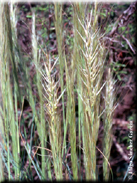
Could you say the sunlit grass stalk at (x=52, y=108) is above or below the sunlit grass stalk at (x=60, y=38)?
below

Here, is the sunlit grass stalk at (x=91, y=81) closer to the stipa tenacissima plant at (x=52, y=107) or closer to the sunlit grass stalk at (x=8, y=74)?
the stipa tenacissima plant at (x=52, y=107)

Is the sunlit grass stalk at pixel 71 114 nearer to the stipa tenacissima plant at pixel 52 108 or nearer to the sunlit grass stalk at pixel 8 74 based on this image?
the stipa tenacissima plant at pixel 52 108

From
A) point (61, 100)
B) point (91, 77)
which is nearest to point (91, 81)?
point (91, 77)

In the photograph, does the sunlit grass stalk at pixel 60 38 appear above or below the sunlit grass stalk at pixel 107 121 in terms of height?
above

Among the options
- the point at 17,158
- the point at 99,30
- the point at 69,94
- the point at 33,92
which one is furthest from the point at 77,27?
the point at 17,158

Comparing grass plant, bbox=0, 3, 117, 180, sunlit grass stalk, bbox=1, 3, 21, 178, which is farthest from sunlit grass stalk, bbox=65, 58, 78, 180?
sunlit grass stalk, bbox=1, 3, 21, 178

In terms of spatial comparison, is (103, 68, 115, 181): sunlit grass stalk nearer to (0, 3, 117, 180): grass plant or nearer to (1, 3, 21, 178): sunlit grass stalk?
(0, 3, 117, 180): grass plant

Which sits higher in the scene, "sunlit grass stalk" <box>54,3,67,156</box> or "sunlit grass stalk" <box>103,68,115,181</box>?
"sunlit grass stalk" <box>54,3,67,156</box>

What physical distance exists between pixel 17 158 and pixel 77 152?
16 cm

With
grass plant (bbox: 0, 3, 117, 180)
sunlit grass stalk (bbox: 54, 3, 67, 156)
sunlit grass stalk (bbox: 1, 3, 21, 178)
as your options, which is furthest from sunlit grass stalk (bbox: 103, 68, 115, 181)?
sunlit grass stalk (bbox: 1, 3, 21, 178)

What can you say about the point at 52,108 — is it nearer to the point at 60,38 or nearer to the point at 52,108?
the point at 52,108

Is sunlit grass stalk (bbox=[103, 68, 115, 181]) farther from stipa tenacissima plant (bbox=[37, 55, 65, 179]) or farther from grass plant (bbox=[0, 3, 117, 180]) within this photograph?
stipa tenacissima plant (bbox=[37, 55, 65, 179])

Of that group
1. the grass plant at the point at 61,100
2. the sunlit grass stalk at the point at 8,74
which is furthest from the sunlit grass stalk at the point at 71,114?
the sunlit grass stalk at the point at 8,74

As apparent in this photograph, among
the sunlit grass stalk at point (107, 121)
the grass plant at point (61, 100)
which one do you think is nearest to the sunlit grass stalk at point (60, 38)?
the grass plant at point (61, 100)
